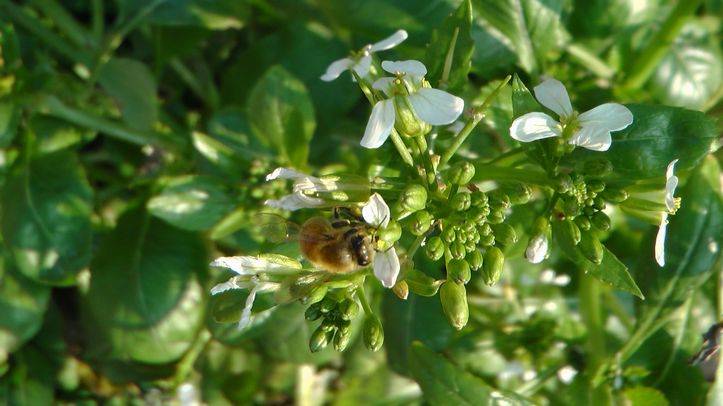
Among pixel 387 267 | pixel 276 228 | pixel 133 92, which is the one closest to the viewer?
pixel 387 267

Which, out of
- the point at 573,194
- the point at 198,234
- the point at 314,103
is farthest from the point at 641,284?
the point at 198,234

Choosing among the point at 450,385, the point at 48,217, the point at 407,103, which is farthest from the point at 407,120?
the point at 48,217

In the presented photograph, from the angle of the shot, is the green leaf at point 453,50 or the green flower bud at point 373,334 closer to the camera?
the green flower bud at point 373,334

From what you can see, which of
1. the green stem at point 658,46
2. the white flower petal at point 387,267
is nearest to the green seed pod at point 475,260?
the white flower petal at point 387,267

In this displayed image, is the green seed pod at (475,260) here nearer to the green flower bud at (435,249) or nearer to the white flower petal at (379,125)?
the green flower bud at (435,249)

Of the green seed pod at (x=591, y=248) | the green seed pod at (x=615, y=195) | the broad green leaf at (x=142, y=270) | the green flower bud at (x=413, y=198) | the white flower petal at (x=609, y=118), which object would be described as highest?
the white flower petal at (x=609, y=118)

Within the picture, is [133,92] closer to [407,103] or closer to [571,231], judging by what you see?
[407,103]

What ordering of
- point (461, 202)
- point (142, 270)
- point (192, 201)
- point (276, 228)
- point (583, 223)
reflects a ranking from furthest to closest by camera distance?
1. point (142, 270)
2. point (192, 201)
3. point (276, 228)
4. point (583, 223)
5. point (461, 202)

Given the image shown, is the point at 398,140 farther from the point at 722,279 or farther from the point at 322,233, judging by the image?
the point at 722,279

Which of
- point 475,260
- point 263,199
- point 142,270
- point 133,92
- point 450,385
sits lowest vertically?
point 142,270
